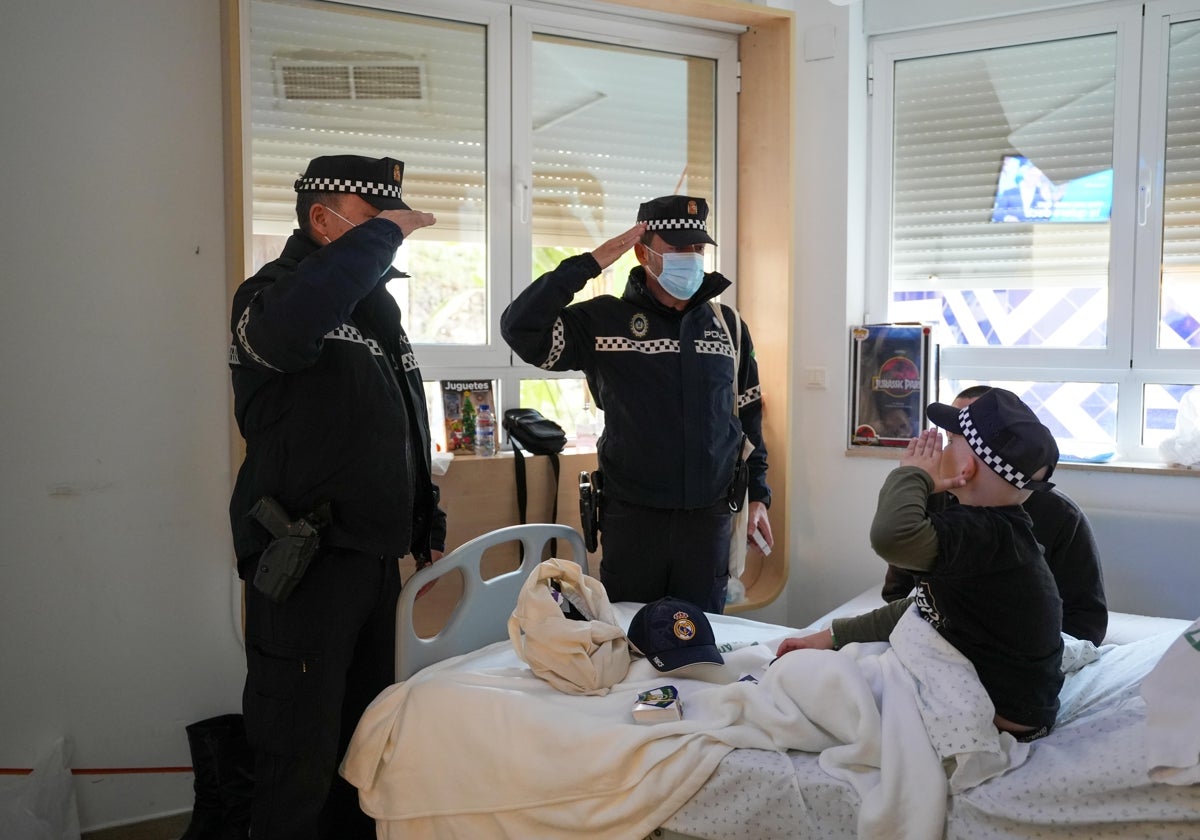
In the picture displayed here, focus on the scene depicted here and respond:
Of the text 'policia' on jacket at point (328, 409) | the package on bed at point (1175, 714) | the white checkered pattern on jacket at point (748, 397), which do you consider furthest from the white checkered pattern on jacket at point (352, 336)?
the package on bed at point (1175, 714)

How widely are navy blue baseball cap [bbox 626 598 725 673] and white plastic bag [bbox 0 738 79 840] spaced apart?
1615mm

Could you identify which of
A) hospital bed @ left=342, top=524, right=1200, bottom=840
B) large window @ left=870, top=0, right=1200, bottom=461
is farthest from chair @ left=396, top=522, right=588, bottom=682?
large window @ left=870, top=0, right=1200, bottom=461

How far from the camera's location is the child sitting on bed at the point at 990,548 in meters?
1.64

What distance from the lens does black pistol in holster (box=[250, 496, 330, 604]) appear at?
183 centimetres

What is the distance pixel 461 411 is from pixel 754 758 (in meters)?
1.68

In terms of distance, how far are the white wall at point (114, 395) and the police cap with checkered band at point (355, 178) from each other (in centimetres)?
84

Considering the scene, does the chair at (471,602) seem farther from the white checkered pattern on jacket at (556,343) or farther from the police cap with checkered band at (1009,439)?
the police cap with checkered band at (1009,439)

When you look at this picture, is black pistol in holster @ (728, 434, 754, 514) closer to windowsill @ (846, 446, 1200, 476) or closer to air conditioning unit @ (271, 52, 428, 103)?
windowsill @ (846, 446, 1200, 476)

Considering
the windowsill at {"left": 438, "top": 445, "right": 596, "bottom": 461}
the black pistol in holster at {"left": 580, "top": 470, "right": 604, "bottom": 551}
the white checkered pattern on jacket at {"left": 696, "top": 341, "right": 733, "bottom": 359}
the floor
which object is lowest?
the floor

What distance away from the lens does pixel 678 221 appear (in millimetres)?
2551

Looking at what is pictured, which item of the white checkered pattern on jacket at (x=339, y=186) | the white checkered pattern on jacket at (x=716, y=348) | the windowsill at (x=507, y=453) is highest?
the white checkered pattern on jacket at (x=339, y=186)

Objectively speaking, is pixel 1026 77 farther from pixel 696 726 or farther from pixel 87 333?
pixel 87 333

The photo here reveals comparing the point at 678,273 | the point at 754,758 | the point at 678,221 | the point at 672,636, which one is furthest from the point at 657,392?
the point at 754,758

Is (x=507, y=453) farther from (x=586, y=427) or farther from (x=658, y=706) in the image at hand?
(x=658, y=706)
